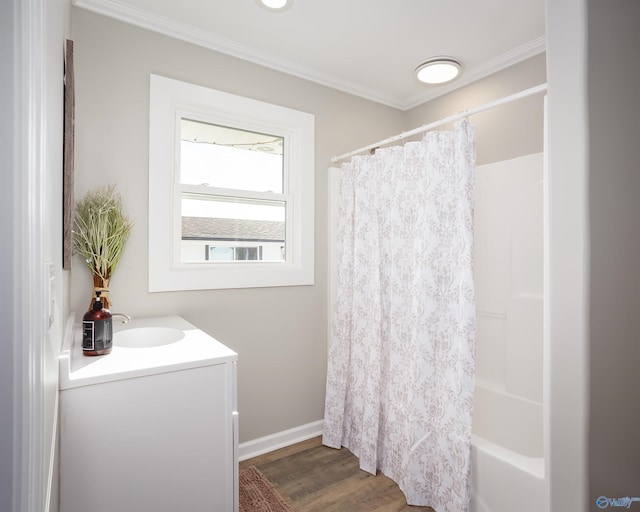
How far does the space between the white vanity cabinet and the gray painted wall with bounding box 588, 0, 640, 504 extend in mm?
1193

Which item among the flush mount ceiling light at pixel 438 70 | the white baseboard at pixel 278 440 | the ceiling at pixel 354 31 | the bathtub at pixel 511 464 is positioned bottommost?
the white baseboard at pixel 278 440

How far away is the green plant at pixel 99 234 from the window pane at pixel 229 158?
496 millimetres

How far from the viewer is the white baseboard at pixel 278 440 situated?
2.23m

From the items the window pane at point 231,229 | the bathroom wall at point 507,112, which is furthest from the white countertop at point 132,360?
the bathroom wall at point 507,112

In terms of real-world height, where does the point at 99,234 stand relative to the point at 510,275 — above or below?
above

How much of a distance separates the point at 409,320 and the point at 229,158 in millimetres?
1509

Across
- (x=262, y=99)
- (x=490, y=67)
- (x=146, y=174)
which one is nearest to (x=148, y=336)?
(x=146, y=174)

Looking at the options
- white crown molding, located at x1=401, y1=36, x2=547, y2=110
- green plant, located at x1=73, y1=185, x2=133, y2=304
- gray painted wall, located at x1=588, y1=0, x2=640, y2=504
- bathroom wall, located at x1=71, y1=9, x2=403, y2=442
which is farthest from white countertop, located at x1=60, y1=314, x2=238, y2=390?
white crown molding, located at x1=401, y1=36, x2=547, y2=110

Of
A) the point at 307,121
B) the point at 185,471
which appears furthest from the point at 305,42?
the point at 185,471

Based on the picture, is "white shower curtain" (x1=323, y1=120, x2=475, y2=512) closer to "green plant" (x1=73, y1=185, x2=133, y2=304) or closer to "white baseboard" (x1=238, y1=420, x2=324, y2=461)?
"white baseboard" (x1=238, y1=420, x2=324, y2=461)

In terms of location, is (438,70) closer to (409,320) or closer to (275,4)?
(275,4)

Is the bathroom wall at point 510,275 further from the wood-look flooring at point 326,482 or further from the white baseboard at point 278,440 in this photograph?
the white baseboard at point 278,440

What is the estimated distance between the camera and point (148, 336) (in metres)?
1.73

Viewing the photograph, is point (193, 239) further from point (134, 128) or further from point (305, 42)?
point (305, 42)
